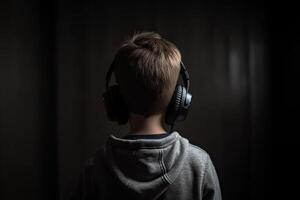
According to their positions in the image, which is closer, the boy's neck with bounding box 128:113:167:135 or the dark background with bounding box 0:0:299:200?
the boy's neck with bounding box 128:113:167:135

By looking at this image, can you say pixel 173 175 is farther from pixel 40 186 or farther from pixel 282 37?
pixel 282 37

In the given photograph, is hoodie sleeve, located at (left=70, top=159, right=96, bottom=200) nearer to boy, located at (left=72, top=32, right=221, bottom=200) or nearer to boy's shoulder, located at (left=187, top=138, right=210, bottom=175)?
boy, located at (left=72, top=32, right=221, bottom=200)

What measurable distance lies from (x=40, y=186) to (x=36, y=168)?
7 cm

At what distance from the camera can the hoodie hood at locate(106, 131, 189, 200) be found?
72 cm

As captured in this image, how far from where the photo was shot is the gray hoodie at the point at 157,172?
728 millimetres

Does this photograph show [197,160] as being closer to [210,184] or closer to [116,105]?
[210,184]

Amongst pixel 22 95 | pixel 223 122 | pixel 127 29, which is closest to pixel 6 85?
pixel 22 95

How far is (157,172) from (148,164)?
2 centimetres

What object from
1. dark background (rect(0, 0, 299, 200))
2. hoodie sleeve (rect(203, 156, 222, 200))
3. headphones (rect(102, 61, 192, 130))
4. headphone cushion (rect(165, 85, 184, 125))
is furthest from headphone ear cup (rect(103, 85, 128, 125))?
dark background (rect(0, 0, 299, 200))

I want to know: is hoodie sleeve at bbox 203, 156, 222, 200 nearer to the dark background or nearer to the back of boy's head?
the back of boy's head

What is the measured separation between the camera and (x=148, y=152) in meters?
0.73

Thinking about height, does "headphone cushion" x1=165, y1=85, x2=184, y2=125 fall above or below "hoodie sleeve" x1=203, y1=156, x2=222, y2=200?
above

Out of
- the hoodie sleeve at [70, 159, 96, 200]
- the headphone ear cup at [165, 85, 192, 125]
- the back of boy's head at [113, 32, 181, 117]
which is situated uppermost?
the back of boy's head at [113, 32, 181, 117]

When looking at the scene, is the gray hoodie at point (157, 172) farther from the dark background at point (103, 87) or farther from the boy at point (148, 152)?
the dark background at point (103, 87)
